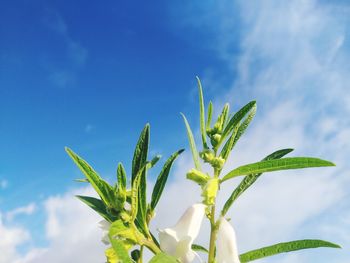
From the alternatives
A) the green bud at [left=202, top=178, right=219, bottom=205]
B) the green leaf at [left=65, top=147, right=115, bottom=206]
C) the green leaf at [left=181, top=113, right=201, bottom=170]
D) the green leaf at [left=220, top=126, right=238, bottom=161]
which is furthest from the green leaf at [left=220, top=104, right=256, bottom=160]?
the green leaf at [left=65, top=147, right=115, bottom=206]

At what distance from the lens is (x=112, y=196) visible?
7.36 ft

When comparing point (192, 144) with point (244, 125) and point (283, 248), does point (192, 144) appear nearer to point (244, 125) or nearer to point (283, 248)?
point (244, 125)

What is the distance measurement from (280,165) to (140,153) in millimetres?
670

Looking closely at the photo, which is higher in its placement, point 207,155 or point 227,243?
point 207,155

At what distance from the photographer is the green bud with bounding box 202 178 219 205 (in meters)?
2.20

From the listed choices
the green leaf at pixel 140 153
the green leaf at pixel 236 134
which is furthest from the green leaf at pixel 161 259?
the green leaf at pixel 236 134

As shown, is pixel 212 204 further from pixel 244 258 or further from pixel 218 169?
pixel 244 258

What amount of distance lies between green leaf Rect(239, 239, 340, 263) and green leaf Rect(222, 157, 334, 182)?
44 cm

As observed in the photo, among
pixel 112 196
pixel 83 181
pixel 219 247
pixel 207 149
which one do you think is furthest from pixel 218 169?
pixel 83 181

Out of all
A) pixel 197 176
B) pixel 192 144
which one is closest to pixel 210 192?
pixel 197 176

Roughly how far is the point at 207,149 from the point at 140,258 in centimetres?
66

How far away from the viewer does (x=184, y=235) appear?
7.44ft

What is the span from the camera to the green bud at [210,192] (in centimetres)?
220

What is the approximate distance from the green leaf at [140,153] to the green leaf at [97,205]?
244 mm
